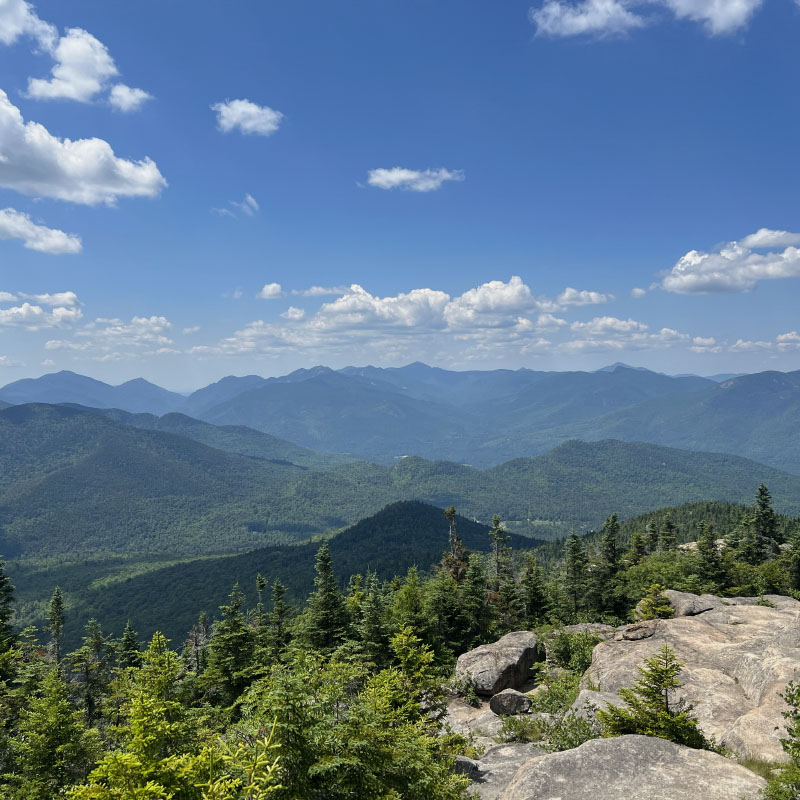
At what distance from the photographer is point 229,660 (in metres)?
48.7

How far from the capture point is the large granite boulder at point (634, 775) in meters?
14.2

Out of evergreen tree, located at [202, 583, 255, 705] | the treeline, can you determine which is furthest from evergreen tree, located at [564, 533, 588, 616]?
evergreen tree, located at [202, 583, 255, 705]

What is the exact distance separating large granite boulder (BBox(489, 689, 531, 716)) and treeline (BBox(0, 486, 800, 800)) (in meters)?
5.98

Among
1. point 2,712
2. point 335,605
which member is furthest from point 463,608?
point 2,712

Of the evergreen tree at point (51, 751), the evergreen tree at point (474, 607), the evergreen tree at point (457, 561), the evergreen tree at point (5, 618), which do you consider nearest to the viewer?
the evergreen tree at point (51, 751)

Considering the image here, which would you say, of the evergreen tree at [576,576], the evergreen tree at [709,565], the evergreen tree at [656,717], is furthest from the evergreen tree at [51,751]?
the evergreen tree at [709,565]

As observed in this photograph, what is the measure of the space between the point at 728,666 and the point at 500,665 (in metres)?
20.0

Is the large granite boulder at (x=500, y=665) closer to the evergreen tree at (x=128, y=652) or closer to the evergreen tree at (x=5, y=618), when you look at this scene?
the evergreen tree at (x=5, y=618)

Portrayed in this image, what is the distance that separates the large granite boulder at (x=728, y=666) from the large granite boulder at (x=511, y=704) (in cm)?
682

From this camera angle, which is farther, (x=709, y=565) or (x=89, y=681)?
(x=709, y=565)

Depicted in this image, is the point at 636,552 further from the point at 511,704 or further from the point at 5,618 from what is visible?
the point at 5,618

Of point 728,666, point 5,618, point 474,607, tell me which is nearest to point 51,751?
point 5,618

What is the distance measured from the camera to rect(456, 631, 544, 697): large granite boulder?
42.2 m

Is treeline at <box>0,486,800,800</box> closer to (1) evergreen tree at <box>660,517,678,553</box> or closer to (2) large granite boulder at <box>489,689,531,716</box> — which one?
(1) evergreen tree at <box>660,517,678,553</box>
